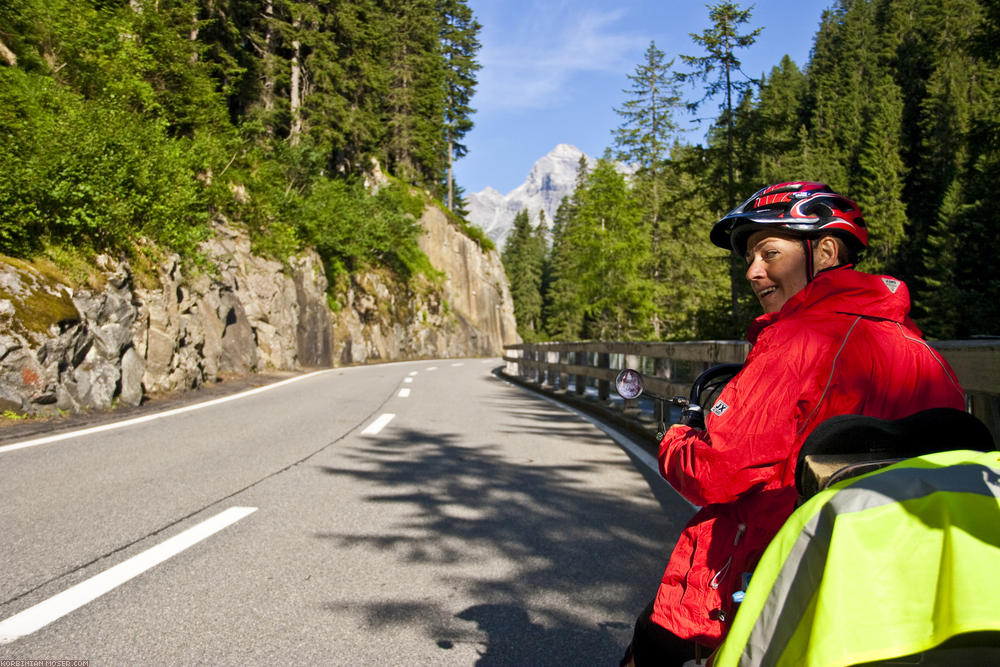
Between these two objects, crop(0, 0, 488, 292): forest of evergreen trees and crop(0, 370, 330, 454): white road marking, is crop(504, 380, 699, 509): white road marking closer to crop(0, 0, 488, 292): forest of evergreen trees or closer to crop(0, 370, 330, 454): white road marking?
crop(0, 370, 330, 454): white road marking

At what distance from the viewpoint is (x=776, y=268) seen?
195cm

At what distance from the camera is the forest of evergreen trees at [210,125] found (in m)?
11.8

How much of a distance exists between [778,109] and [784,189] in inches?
1042

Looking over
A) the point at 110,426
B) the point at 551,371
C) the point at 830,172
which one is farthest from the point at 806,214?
the point at 830,172

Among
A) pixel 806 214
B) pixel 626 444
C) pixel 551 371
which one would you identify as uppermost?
pixel 806 214

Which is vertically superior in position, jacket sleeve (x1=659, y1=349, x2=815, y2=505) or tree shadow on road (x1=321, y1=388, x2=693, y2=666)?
jacket sleeve (x1=659, y1=349, x2=815, y2=505)

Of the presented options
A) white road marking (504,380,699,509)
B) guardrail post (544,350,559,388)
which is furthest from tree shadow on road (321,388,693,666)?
guardrail post (544,350,559,388)

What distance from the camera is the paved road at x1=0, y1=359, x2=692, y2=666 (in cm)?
294

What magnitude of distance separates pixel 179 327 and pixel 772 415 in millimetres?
14607

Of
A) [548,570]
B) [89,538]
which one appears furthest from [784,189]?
[89,538]

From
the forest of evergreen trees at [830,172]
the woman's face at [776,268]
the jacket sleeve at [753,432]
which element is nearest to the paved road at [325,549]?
the jacket sleeve at [753,432]

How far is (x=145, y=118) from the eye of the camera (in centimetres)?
1916

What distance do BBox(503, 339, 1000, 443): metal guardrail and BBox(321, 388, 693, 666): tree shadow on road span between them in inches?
51.2

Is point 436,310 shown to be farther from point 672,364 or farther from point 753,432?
point 753,432
